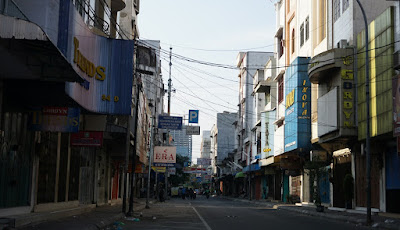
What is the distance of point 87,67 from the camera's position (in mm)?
18406

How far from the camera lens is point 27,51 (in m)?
11.7


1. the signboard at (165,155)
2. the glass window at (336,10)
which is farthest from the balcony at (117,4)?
the signboard at (165,155)

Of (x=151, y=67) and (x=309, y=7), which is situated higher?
(x=309, y=7)

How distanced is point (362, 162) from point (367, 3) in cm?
963

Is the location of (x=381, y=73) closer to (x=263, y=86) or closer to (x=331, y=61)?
(x=331, y=61)

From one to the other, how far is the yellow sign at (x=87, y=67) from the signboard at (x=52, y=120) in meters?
1.72

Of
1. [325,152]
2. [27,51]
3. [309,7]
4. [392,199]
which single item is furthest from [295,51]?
[27,51]

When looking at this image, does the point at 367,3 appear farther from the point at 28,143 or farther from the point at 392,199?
the point at 28,143

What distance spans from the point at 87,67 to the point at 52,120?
9.32 feet

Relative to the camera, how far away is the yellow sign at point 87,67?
54.9ft

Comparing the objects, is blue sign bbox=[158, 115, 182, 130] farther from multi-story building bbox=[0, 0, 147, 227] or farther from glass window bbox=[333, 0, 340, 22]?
glass window bbox=[333, 0, 340, 22]

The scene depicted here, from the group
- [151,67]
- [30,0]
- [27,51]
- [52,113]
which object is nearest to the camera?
[27,51]

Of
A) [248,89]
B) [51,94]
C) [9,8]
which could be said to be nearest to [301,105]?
[51,94]

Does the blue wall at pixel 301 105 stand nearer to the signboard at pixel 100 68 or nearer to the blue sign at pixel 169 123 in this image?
the blue sign at pixel 169 123
